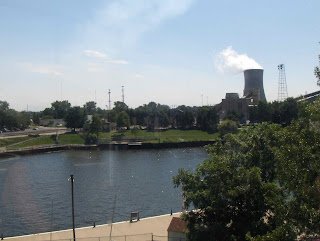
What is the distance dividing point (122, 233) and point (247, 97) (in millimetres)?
57695

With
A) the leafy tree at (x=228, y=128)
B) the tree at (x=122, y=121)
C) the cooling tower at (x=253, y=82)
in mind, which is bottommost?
the leafy tree at (x=228, y=128)

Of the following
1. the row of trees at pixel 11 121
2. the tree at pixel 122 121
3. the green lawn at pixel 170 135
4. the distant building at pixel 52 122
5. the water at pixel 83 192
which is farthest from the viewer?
the distant building at pixel 52 122

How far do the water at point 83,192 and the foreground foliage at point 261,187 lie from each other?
23.8 ft

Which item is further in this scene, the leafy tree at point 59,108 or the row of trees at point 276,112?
the leafy tree at point 59,108

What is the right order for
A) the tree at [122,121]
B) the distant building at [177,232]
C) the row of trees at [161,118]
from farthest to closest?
the tree at [122,121], the row of trees at [161,118], the distant building at [177,232]

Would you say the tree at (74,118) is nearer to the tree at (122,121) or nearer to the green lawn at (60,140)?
the green lawn at (60,140)

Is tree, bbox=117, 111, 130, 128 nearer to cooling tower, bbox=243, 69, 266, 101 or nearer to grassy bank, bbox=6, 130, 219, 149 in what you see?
grassy bank, bbox=6, 130, 219, 149

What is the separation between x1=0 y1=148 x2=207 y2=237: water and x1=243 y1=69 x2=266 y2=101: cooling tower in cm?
3727

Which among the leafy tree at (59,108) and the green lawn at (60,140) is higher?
the leafy tree at (59,108)

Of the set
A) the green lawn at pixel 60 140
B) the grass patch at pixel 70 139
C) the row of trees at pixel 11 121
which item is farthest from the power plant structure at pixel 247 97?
the row of trees at pixel 11 121

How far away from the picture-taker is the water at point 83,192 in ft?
50.2

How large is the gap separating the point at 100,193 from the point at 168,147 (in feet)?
85.1

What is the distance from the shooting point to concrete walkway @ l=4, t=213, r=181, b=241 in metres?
11.5

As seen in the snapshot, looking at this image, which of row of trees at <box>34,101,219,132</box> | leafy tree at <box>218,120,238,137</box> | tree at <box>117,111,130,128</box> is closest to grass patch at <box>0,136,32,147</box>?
row of trees at <box>34,101,219,132</box>
